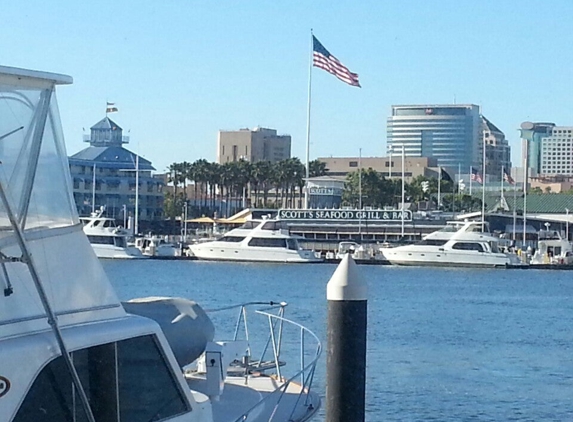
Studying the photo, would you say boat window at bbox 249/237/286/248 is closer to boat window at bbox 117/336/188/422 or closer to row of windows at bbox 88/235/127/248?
row of windows at bbox 88/235/127/248

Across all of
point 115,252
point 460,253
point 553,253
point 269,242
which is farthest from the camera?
point 553,253

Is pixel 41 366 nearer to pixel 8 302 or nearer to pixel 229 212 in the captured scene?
pixel 8 302

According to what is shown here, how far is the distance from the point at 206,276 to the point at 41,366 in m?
79.7

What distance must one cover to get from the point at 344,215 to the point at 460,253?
90.5 ft

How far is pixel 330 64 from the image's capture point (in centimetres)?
8388

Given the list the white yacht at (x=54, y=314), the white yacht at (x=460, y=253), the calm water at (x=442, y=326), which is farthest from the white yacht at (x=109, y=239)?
the white yacht at (x=54, y=314)

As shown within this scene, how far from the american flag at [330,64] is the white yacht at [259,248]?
795 inches

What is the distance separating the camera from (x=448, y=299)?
65438 millimetres

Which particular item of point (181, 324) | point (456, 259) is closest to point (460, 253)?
point (456, 259)

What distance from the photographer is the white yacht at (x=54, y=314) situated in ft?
21.8

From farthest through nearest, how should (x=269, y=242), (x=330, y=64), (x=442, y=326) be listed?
(x=269, y=242) → (x=330, y=64) → (x=442, y=326)

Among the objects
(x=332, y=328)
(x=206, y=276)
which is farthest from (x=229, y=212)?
(x=332, y=328)

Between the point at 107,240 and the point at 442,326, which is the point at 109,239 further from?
the point at 442,326

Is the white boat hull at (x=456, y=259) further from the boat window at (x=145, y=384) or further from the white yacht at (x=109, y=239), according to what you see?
the boat window at (x=145, y=384)
